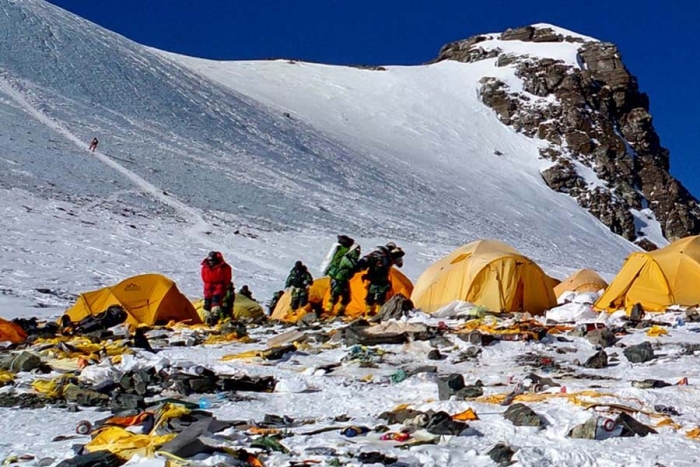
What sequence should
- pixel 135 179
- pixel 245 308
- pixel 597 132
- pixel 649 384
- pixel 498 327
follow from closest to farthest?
pixel 649 384 → pixel 498 327 → pixel 245 308 → pixel 135 179 → pixel 597 132

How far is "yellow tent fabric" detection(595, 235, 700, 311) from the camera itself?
659 inches

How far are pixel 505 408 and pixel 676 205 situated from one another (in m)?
86.4

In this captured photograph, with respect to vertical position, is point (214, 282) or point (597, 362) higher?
point (597, 362)

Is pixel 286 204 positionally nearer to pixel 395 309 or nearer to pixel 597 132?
pixel 395 309

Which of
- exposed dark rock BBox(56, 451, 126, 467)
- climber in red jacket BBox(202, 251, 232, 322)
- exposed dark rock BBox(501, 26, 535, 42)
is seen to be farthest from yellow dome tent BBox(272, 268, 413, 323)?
exposed dark rock BBox(501, 26, 535, 42)

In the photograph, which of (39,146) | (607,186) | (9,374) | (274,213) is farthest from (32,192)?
(607,186)

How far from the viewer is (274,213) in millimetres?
40250

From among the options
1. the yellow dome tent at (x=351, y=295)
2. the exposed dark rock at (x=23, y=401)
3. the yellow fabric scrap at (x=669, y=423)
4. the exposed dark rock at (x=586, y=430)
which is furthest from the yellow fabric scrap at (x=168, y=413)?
the yellow dome tent at (x=351, y=295)

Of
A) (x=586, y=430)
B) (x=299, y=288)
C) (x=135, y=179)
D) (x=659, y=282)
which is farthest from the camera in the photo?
(x=135, y=179)

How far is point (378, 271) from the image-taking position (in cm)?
1708

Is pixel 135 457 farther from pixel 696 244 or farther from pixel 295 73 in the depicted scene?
pixel 295 73

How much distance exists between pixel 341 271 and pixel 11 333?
696 centimetres

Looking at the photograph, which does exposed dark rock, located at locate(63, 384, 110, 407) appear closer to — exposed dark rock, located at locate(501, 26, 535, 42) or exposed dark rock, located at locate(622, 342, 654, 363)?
exposed dark rock, located at locate(622, 342, 654, 363)

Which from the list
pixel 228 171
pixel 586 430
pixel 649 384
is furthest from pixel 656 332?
pixel 228 171
